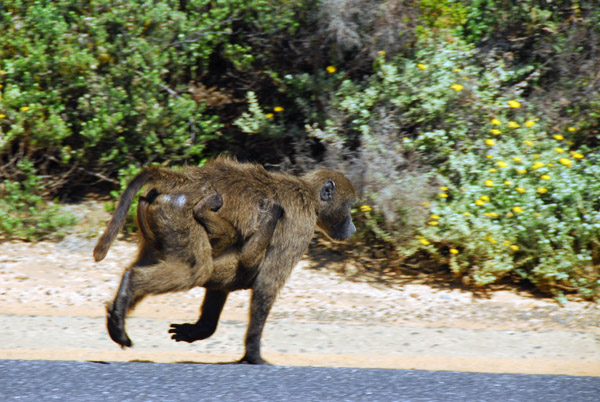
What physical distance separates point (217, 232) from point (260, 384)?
1193mm

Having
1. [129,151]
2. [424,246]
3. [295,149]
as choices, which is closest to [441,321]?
[424,246]

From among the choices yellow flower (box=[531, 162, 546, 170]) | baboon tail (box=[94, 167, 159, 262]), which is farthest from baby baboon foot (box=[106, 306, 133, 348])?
yellow flower (box=[531, 162, 546, 170])

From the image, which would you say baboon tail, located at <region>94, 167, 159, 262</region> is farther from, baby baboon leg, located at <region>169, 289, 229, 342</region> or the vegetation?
the vegetation

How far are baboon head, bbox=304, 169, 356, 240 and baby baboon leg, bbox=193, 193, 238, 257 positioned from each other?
0.91 metres

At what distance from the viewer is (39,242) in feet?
27.5

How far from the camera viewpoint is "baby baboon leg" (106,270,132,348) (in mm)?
4910

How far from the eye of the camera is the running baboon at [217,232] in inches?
197

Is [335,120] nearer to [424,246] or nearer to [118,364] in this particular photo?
[424,246]

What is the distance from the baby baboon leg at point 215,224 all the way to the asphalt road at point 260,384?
84 centimetres

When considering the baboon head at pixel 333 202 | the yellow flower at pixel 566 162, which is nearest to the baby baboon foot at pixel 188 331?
the baboon head at pixel 333 202

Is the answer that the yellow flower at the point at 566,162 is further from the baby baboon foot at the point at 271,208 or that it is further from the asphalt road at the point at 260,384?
the baby baboon foot at the point at 271,208

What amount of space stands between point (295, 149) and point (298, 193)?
334 cm

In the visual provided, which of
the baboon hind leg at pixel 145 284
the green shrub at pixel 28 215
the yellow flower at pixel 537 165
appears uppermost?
the yellow flower at pixel 537 165

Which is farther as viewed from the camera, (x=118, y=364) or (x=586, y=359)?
(x=586, y=359)
